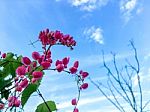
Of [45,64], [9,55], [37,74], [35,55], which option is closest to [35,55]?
[35,55]

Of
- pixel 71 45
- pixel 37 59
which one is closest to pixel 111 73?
pixel 71 45

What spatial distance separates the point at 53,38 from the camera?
2672mm

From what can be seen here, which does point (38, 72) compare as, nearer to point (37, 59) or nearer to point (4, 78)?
point (37, 59)

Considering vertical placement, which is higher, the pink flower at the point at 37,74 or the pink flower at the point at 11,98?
the pink flower at the point at 37,74

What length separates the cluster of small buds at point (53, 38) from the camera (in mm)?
2656

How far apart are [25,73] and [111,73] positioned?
209 inches

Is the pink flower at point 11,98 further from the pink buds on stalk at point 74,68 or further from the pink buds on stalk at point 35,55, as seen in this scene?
the pink buds on stalk at point 74,68

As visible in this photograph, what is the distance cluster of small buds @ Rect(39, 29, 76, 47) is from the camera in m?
2.66

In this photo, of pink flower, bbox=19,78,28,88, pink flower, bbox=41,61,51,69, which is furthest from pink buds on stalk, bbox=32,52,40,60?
pink flower, bbox=19,78,28,88

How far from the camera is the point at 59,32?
276 centimetres

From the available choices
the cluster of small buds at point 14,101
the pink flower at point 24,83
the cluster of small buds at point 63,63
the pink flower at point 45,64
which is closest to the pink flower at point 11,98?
the cluster of small buds at point 14,101

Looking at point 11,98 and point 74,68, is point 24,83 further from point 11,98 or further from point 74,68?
point 74,68

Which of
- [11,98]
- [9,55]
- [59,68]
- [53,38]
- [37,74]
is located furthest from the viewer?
[9,55]

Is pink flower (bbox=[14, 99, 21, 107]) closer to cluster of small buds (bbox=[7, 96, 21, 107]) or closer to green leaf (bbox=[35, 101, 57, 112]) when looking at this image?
cluster of small buds (bbox=[7, 96, 21, 107])
